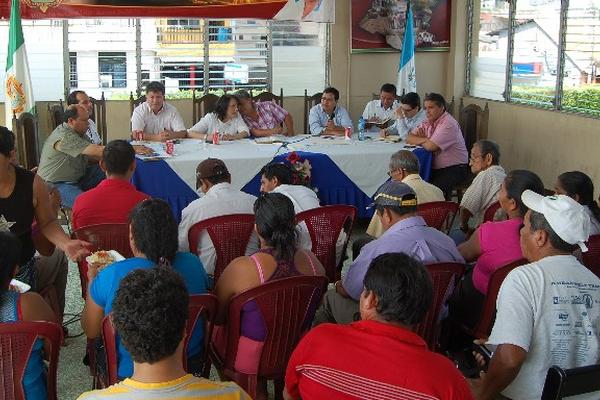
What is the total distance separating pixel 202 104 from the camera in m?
7.86

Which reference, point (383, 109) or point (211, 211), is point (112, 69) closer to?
point (383, 109)

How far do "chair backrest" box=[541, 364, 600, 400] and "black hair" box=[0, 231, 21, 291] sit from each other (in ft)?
5.08

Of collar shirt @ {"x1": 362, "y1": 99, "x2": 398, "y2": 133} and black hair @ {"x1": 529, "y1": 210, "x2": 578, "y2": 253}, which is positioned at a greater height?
collar shirt @ {"x1": 362, "y1": 99, "x2": 398, "y2": 133}

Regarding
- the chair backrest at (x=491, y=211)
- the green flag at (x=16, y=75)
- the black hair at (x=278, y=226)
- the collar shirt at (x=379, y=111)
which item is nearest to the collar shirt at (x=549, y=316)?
the black hair at (x=278, y=226)

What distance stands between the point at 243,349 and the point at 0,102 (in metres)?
5.83

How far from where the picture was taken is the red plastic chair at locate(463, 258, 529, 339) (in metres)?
2.77

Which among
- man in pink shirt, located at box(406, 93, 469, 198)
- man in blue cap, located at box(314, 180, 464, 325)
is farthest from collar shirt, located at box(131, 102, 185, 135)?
man in blue cap, located at box(314, 180, 464, 325)

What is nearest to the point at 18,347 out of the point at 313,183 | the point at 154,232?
the point at 154,232

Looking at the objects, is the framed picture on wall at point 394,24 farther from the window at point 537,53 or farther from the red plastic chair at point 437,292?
the red plastic chair at point 437,292

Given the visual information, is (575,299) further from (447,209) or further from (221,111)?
(221,111)

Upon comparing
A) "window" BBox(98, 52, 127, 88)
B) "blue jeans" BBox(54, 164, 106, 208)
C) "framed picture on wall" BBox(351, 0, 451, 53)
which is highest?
"framed picture on wall" BBox(351, 0, 451, 53)

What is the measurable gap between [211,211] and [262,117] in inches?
132

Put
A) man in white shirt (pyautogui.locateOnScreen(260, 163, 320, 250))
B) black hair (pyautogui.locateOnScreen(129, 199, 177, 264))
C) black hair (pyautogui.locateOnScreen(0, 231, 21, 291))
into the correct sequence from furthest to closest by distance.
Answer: man in white shirt (pyautogui.locateOnScreen(260, 163, 320, 250)) < black hair (pyautogui.locateOnScreen(129, 199, 177, 264)) < black hair (pyautogui.locateOnScreen(0, 231, 21, 291))

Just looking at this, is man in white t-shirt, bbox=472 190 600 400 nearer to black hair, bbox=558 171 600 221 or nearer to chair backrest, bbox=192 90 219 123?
black hair, bbox=558 171 600 221
